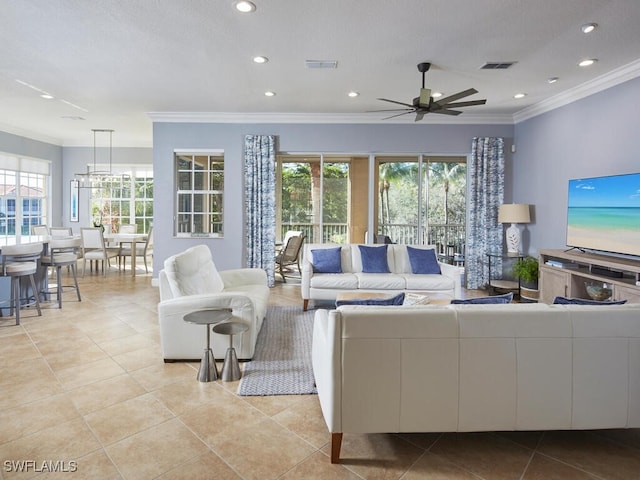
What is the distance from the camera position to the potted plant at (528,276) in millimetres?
5402

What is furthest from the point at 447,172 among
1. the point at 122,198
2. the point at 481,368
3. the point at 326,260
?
the point at 122,198

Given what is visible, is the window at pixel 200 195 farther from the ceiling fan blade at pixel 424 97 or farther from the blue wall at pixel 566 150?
the blue wall at pixel 566 150

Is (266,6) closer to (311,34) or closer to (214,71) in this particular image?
(311,34)

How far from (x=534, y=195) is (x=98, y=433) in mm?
6122

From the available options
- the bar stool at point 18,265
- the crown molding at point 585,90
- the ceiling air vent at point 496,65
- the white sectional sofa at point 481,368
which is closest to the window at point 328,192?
the crown molding at point 585,90

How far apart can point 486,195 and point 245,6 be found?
4889 mm

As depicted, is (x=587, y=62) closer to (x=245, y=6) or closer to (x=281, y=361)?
(x=245, y=6)

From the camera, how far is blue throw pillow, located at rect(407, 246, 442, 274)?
5137 millimetres

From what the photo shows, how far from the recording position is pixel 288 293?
6125 millimetres

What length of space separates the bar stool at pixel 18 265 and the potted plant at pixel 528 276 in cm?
622

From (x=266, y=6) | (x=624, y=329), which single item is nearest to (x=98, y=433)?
(x=624, y=329)

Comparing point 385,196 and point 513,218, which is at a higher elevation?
point 385,196

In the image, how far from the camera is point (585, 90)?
4828 millimetres

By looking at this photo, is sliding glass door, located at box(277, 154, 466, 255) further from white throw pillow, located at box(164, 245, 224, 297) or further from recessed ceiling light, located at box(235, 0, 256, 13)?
recessed ceiling light, located at box(235, 0, 256, 13)
